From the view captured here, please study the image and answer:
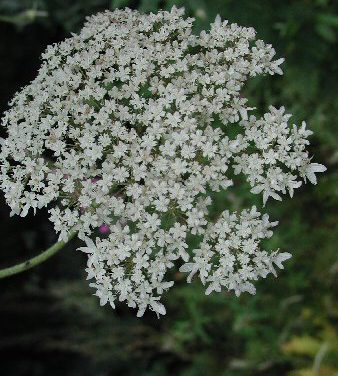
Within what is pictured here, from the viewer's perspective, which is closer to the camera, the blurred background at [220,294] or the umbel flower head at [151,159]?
the umbel flower head at [151,159]

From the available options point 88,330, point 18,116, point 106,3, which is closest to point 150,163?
point 18,116

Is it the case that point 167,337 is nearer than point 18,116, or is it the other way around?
point 18,116

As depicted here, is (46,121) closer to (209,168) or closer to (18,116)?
(18,116)

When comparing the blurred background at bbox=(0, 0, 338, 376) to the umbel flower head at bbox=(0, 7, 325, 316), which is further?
the blurred background at bbox=(0, 0, 338, 376)

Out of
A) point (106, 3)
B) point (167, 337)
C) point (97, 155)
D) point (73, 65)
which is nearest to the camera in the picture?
point (97, 155)

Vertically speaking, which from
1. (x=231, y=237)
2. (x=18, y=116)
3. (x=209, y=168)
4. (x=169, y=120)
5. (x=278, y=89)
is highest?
(x=278, y=89)
